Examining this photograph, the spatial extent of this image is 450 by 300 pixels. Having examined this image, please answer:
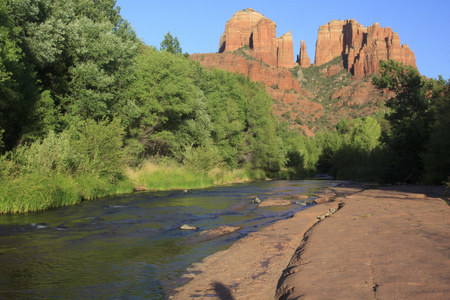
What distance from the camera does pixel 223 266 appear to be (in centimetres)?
634

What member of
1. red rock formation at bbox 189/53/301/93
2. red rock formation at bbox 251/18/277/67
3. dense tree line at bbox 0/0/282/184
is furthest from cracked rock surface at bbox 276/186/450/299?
red rock formation at bbox 251/18/277/67

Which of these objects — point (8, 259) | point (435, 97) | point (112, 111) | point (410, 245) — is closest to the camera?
point (410, 245)

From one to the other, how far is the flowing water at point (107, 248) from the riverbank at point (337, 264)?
0.77m

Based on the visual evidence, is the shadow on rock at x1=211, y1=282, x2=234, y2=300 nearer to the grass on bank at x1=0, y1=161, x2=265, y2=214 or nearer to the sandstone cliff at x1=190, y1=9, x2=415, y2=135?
the grass on bank at x1=0, y1=161, x2=265, y2=214

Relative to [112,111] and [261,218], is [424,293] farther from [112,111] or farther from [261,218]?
[112,111]

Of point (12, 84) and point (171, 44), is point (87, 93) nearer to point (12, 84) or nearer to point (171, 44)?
point (12, 84)

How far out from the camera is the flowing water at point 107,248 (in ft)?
19.2

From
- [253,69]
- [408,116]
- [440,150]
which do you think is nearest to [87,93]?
[440,150]

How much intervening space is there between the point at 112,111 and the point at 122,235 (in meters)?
16.8

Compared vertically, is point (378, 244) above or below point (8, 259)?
above

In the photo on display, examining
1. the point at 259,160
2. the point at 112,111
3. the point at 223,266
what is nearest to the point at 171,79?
the point at 112,111

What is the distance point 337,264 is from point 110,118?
23094 mm

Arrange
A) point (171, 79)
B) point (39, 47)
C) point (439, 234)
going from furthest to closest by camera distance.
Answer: point (171, 79) → point (39, 47) → point (439, 234)

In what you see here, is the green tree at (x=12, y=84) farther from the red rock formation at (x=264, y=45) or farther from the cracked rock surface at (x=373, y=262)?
the red rock formation at (x=264, y=45)
